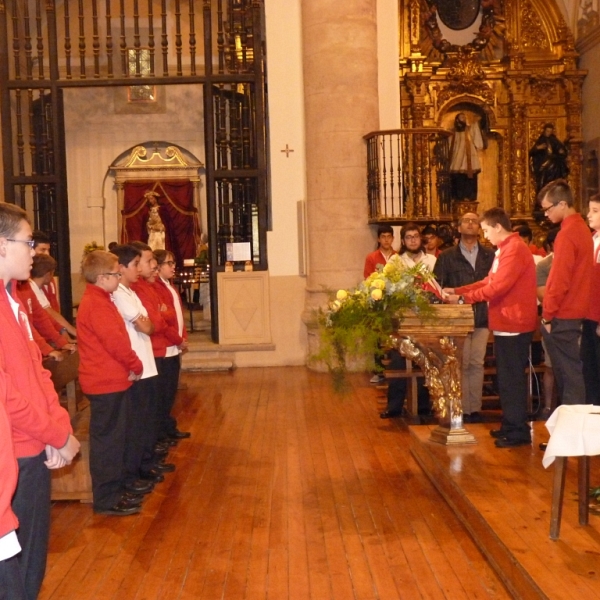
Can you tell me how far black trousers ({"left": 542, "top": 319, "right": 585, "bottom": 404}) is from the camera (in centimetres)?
556

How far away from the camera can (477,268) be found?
750cm

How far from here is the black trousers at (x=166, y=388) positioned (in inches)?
265

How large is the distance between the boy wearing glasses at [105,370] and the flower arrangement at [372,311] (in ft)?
4.30

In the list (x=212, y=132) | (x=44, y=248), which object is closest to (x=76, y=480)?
(x=44, y=248)

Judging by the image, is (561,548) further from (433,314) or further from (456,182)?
(456,182)

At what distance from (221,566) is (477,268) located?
13.0ft

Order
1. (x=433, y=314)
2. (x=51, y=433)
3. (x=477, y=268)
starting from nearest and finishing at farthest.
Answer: (x=51, y=433)
(x=433, y=314)
(x=477, y=268)

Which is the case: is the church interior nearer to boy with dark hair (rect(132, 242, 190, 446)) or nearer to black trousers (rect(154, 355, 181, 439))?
black trousers (rect(154, 355, 181, 439))

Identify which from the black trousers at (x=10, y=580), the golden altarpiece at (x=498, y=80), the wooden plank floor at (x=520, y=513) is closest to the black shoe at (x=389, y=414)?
the wooden plank floor at (x=520, y=513)

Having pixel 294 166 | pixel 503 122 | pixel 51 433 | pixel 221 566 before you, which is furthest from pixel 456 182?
pixel 51 433

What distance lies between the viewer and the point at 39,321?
A: 6711 millimetres

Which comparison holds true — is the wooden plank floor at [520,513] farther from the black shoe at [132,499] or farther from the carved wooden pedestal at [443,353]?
the black shoe at [132,499]

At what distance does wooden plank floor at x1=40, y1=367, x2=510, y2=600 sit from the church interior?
0.06ft

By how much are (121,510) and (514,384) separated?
2.61 meters
